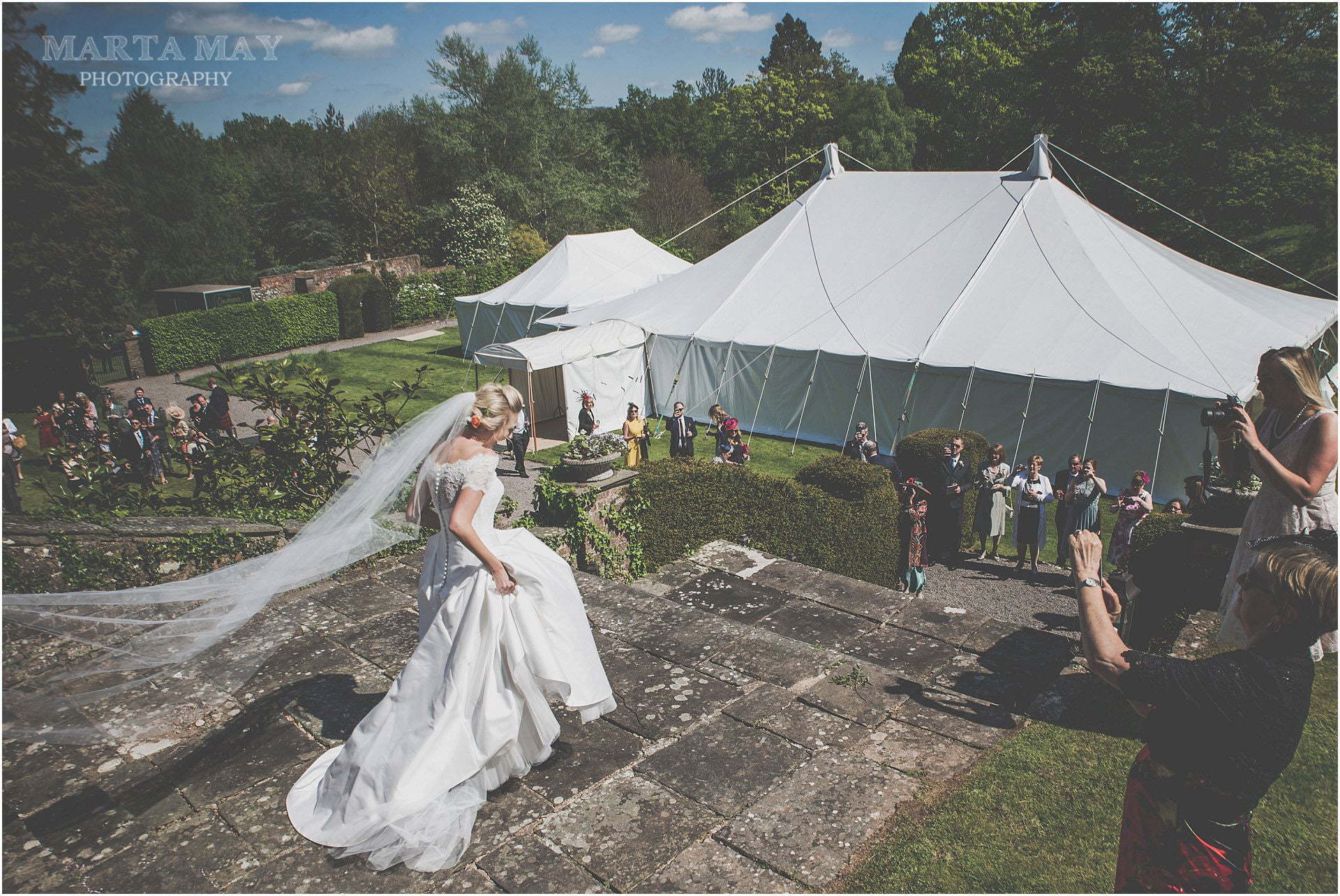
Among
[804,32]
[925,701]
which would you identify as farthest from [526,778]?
[804,32]

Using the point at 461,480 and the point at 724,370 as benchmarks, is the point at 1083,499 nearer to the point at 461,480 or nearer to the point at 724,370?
the point at 724,370

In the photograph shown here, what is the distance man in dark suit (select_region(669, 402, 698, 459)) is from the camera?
12.6 m

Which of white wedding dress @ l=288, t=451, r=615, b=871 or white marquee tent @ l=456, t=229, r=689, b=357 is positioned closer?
white wedding dress @ l=288, t=451, r=615, b=871

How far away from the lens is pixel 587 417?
46.4ft

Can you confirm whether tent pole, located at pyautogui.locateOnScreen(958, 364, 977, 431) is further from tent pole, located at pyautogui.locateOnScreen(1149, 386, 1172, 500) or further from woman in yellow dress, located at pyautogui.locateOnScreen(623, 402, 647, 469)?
woman in yellow dress, located at pyautogui.locateOnScreen(623, 402, 647, 469)

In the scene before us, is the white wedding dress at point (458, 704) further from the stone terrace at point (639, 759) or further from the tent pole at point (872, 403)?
the tent pole at point (872, 403)

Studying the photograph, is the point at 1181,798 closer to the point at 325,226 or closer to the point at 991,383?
the point at 991,383

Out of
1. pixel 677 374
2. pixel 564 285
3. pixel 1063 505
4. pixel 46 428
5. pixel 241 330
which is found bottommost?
pixel 1063 505

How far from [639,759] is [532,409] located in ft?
39.0

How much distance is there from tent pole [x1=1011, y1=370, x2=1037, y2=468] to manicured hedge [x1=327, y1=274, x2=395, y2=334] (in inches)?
874

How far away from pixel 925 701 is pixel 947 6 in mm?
50233

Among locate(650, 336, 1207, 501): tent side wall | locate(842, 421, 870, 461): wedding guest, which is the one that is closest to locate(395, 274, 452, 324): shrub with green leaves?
locate(650, 336, 1207, 501): tent side wall

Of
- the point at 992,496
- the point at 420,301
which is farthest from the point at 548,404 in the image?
the point at 420,301

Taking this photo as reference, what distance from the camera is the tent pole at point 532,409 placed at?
1463 centimetres
